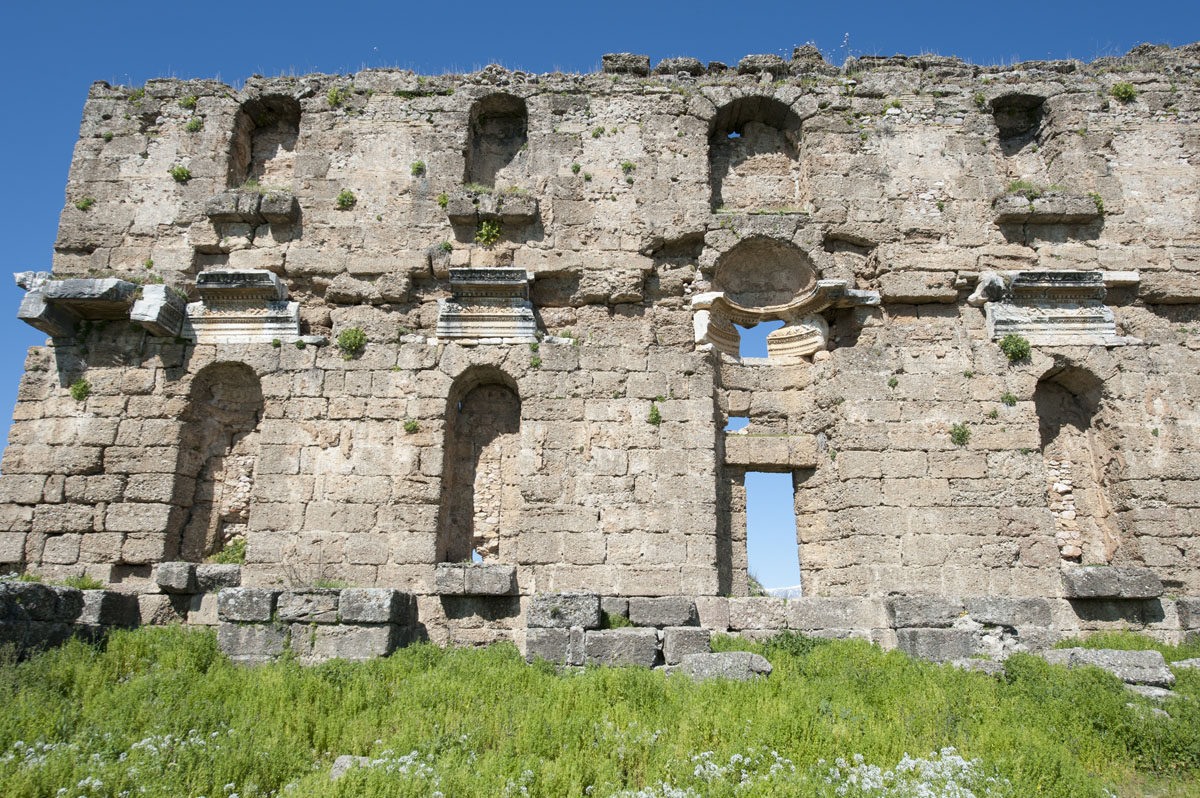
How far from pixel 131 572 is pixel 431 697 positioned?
621cm

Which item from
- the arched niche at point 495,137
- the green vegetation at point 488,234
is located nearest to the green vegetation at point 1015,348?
the green vegetation at point 488,234

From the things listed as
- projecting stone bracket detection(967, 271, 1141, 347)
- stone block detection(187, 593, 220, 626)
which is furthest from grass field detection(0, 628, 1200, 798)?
projecting stone bracket detection(967, 271, 1141, 347)

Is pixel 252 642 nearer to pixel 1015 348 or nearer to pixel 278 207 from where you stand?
pixel 278 207

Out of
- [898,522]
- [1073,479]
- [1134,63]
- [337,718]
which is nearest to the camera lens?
[337,718]

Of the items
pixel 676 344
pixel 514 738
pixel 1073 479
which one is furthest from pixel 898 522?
pixel 514 738

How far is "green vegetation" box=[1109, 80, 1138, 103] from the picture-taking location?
42.4 ft

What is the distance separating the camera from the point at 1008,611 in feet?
29.8

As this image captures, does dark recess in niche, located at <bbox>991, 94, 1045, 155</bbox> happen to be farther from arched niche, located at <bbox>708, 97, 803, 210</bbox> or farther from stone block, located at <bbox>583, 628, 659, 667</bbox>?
stone block, located at <bbox>583, 628, 659, 667</bbox>

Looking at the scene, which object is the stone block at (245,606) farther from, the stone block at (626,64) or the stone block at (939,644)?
the stone block at (626,64)

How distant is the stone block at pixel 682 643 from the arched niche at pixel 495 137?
8.06m

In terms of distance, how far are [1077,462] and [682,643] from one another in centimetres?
721

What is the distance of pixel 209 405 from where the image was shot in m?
11.8

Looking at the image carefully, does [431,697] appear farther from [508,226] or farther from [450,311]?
[508,226]

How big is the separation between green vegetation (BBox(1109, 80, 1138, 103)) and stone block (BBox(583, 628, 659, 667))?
12.0 meters
